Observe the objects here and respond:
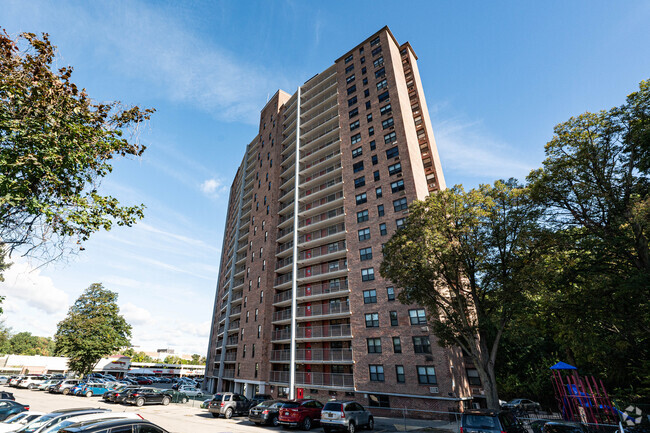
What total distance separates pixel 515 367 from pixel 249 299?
33.2 metres

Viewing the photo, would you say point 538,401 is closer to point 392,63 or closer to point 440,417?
point 440,417

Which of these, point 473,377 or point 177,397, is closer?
point 473,377

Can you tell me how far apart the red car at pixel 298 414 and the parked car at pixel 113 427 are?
12.6 meters

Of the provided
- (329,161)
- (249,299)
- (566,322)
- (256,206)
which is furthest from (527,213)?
(256,206)

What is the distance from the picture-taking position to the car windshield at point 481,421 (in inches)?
474

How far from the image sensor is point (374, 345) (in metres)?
29.5

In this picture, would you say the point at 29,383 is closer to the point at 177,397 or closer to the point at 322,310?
the point at 177,397

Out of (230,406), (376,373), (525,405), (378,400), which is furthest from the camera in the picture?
(525,405)

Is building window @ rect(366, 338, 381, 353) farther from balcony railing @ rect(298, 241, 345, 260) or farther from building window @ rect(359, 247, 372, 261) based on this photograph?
balcony railing @ rect(298, 241, 345, 260)

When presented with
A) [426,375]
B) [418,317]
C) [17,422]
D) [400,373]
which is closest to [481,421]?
[426,375]

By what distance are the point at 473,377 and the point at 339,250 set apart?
17.9 metres

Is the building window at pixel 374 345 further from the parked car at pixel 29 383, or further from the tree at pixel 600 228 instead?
the parked car at pixel 29 383

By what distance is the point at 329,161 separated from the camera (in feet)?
137

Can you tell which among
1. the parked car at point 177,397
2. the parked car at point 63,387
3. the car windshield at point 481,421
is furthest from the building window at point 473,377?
the parked car at point 63,387
